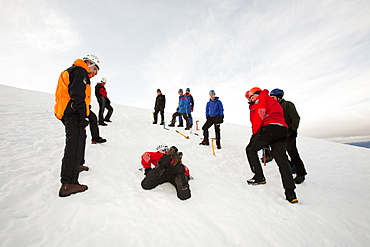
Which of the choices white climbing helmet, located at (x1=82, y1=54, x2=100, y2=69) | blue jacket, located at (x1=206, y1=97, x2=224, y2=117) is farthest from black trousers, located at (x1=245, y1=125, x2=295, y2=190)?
white climbing helmet, located at (x1=82, y1=54, x2=100, y2=69)

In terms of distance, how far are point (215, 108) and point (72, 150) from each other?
17.9ft

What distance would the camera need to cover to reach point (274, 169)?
522 cm

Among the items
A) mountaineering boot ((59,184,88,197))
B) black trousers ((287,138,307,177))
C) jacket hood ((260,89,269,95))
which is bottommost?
mountaineering boot ((59,184,88,197))

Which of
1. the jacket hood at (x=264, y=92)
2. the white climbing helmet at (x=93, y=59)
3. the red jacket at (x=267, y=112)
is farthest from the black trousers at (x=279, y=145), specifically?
the white climbing helmet at (x=93, y=59)

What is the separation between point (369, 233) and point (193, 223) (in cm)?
296

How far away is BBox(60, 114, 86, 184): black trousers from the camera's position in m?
2.72

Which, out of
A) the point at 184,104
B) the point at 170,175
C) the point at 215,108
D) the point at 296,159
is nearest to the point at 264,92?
the point at 296,159

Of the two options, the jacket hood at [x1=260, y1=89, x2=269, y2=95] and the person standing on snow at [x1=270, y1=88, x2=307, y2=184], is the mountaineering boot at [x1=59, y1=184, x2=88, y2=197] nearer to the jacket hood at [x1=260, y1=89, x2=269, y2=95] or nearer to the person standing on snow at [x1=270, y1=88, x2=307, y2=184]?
the jacket hood at [x1=260, y1=89, x2=269, y2=95]

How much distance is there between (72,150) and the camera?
9.16 feet

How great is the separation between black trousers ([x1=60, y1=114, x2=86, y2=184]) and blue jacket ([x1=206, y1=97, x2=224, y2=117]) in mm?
5184

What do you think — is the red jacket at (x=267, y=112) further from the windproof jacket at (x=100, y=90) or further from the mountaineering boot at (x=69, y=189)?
the windproof jacket at (x=100, y=90)

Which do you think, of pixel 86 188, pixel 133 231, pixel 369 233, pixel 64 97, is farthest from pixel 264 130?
pixel 64 97

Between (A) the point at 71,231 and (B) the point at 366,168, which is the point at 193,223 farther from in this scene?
(B) the point at 366,168

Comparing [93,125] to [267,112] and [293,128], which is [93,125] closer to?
[267,112]
